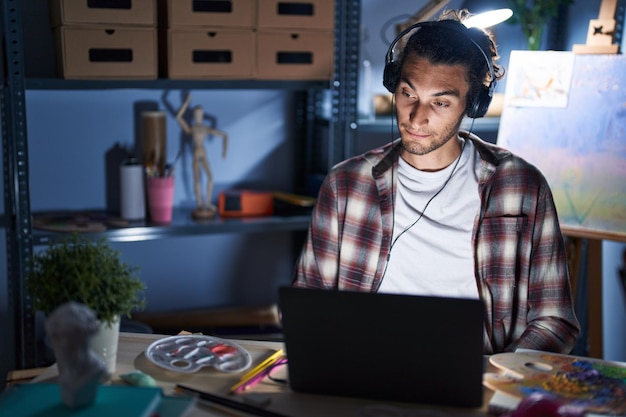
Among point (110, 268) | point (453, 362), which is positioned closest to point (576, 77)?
point (453, 362)

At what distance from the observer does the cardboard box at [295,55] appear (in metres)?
2.61

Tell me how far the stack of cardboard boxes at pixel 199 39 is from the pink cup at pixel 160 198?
0.34 m

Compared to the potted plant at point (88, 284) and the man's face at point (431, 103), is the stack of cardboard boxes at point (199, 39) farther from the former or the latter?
the potted plant at point (88, 284)

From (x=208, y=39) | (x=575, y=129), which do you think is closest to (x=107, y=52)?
(x=208, y=39)

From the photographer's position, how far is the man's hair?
72.0 inches

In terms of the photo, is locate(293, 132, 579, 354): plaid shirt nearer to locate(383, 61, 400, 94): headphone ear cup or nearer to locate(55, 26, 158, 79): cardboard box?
locate(383, 61, 400, 94): headphone ear cup

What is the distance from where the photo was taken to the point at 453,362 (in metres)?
1.19

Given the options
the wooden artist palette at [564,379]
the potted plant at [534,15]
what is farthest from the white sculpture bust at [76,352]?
the potted plant at [534,15]

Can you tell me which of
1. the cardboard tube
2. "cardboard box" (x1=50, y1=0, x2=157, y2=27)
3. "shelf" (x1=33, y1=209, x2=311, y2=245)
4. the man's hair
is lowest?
"shelf" (x1=33, y1=209, x2=311, y2=245)

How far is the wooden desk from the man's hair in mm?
769

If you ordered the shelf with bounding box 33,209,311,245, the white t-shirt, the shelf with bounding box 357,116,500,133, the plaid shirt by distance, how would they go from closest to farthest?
the plaid shirt
the white t-shirt
the shelf with bounding box 33,209,311,245
the shelf with bounding box 357,116,500,133

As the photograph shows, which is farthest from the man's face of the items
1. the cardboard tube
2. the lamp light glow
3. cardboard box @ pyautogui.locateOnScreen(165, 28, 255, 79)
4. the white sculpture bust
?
the cardboard tube

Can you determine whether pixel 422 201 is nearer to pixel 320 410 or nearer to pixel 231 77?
pixel 320 410

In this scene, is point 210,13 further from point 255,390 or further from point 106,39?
point 255,390
